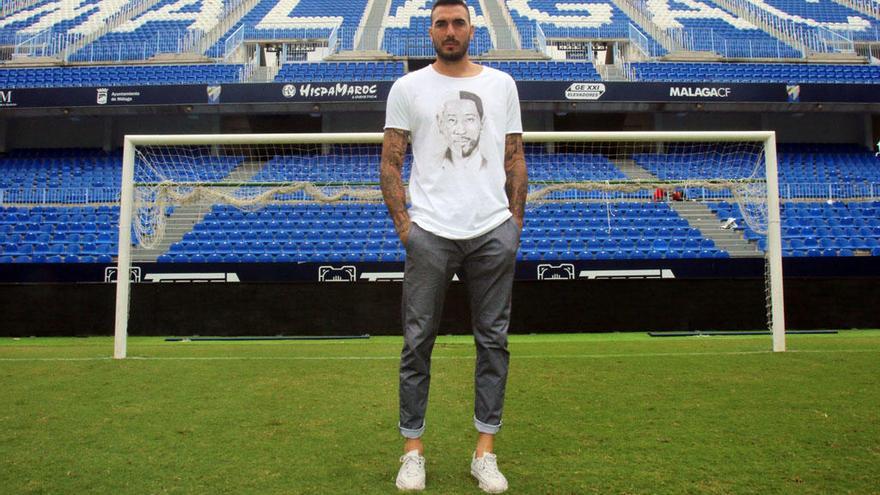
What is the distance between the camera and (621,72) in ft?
70.0

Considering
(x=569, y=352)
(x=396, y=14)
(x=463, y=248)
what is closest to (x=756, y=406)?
(x=463, y=248)

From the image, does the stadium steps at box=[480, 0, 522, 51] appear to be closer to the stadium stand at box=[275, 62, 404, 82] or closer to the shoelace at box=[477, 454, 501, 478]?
the stadium stand at box=[275, 62, 404, 82]

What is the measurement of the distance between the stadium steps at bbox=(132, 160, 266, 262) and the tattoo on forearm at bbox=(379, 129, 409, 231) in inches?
417

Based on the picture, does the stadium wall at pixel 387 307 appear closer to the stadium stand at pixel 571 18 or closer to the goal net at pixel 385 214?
the goal net at pixel 385 214

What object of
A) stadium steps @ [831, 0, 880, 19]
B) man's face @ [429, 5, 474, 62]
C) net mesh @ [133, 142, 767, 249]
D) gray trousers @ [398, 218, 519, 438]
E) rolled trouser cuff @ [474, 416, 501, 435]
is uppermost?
stadium steps @ [831, 0, 880, 19]

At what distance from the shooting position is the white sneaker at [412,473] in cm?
236

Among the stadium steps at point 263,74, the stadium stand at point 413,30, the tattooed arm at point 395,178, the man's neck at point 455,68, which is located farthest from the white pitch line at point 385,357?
the stadium stand at point 413,30

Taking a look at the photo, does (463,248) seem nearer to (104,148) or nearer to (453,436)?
(453,436)

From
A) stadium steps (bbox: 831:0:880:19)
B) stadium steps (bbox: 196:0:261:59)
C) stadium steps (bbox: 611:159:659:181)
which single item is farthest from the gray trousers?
stadium steps (bbox: 831:0:880:19)

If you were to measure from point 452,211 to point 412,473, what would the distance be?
38.4 inches

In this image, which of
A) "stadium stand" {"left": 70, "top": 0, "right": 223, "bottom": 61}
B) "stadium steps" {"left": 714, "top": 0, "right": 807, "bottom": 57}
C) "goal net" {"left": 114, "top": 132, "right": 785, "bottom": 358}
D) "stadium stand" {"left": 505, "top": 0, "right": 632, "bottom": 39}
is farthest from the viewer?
"stadium stand" {"left": 505, "top": 0, "right": 632, "bottom": 39}

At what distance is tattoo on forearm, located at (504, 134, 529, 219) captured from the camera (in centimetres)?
262

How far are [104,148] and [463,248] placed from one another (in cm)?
2177

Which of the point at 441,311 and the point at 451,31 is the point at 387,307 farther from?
the point at 451,31
